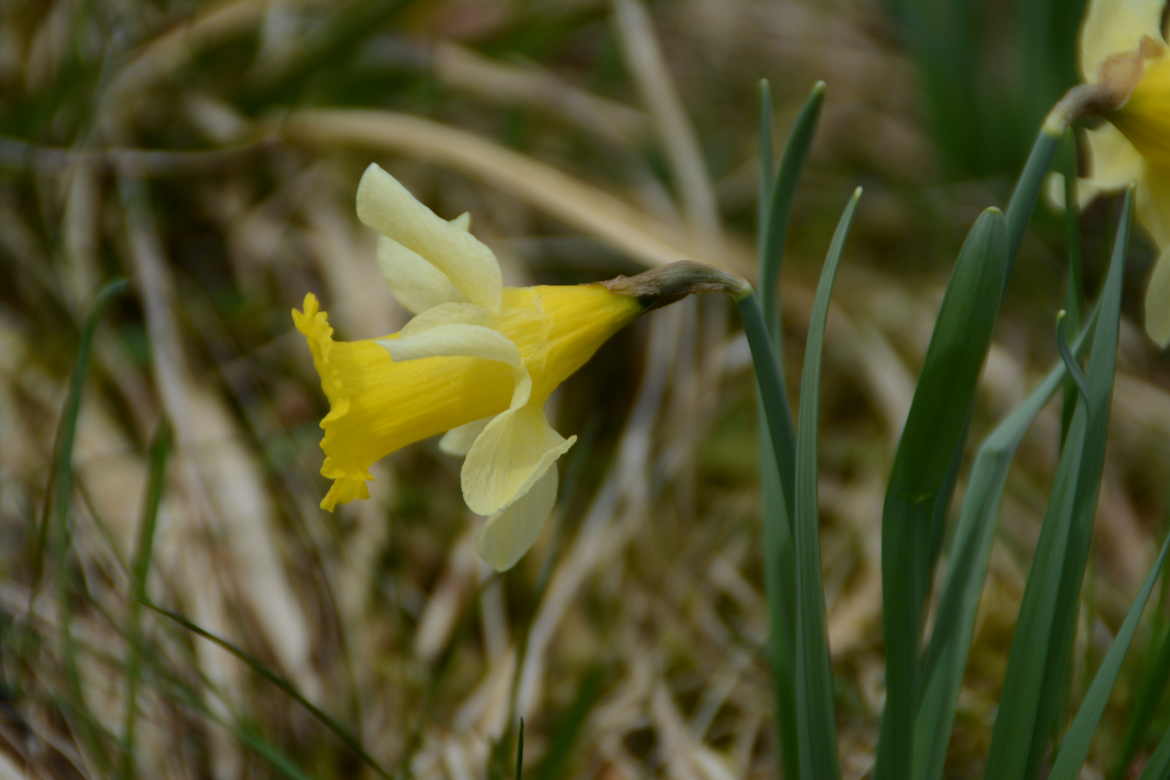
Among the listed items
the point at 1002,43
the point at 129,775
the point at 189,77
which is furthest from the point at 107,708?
the point at 1002,43

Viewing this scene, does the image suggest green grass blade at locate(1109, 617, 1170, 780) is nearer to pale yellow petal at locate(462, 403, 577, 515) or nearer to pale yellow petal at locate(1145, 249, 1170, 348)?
pale yellow petal at locate(1145, 249, 1170, 348)

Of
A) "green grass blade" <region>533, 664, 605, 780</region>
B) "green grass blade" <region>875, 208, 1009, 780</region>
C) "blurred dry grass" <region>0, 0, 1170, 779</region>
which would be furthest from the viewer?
"blurred dry grass" <region>0, 0, 1170, 779</region>

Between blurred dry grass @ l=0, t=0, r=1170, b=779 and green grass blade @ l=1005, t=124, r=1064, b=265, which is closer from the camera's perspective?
green grass blade @ l=1005, t=124, r=1064, b=265

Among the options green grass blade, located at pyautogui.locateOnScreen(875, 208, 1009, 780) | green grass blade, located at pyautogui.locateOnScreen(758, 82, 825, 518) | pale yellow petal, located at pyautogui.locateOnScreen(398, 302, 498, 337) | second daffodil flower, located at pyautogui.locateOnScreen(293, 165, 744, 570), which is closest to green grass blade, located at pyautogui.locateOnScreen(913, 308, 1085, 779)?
green grass blade, located at pyautogui.locateOnScreen(875, 208, 1009, 780)

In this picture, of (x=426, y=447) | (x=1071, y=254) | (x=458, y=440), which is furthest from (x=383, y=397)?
(x=426, y=447)

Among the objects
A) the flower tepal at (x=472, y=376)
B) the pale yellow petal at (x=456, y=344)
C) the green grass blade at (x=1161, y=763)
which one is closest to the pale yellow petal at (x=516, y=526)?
the flower tepal at (x=472, y=376)

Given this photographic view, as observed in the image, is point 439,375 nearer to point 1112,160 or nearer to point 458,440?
point 458,440

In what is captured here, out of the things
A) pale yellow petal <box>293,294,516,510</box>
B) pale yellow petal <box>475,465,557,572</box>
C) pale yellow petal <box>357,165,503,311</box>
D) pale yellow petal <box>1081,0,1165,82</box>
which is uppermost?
pale yellow petal <box>1081,0,1165,82</box>
